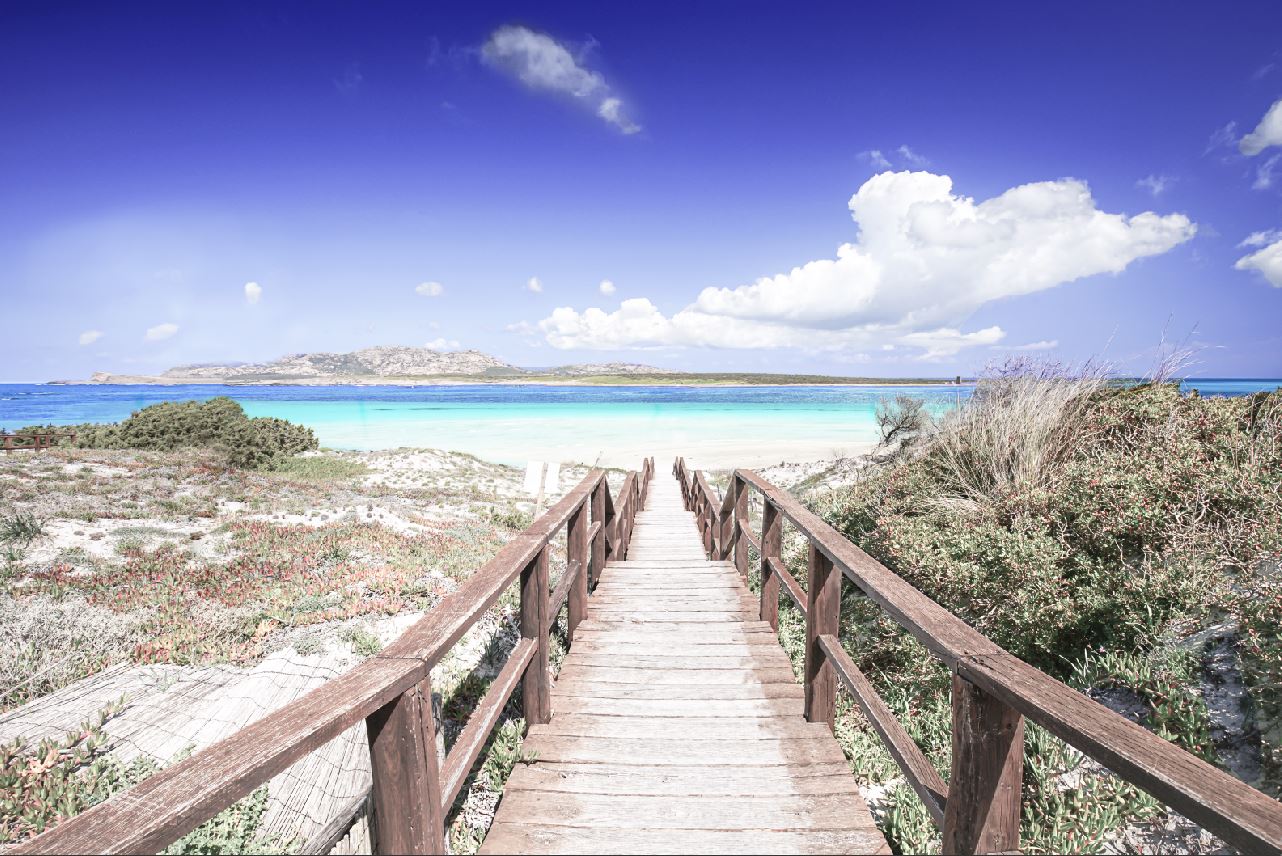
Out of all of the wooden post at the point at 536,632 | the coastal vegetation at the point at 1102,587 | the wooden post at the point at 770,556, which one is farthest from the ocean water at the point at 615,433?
the wooden post at the point at 536,632

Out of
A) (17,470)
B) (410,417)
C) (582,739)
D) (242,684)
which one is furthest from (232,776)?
(410,417)

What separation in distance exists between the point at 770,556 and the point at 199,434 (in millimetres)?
23568

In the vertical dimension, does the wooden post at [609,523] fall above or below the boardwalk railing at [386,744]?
below

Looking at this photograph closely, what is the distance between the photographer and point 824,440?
111 ft

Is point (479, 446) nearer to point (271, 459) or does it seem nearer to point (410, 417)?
point (271, 459)

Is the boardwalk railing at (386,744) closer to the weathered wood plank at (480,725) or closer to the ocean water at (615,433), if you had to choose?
the weathered wood plank at (480,725)

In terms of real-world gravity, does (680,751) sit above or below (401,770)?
below

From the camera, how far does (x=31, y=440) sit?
19.8m

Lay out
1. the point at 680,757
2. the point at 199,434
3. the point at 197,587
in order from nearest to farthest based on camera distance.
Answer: the point at 680,757, the point at 197,587, the point at 199,434

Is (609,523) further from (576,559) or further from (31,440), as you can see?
A: (31,440)

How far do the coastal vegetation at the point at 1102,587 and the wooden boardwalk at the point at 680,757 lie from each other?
58cm

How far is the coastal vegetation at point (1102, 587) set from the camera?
9.05ft

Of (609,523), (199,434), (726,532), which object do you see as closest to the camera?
(609,523)

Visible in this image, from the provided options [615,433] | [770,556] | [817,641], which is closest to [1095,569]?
[770,556]
